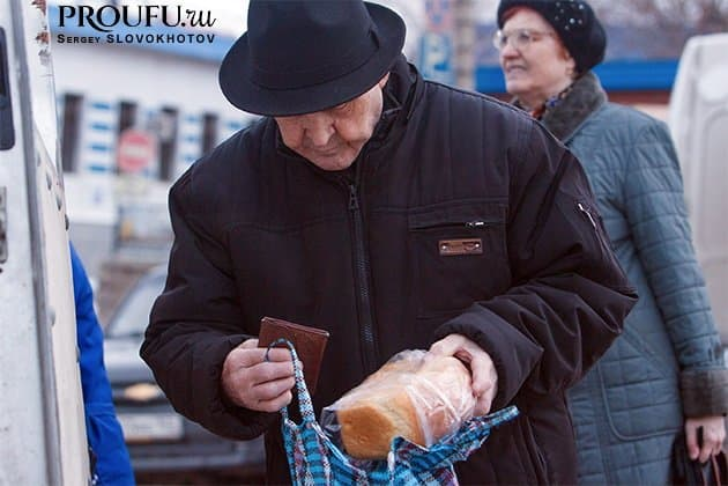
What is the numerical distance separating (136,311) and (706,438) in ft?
19.0

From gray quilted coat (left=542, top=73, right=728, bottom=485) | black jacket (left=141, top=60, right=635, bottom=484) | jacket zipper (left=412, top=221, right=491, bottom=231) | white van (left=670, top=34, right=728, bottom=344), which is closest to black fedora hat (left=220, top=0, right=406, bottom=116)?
black jacket (left=141, top=60, right=635, bottom=484)

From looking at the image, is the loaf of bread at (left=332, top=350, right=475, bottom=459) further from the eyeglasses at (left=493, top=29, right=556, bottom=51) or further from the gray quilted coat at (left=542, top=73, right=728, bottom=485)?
the eyeglasses at (left=493, top=29, right=556, bottom=51)

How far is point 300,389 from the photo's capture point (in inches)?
90.0

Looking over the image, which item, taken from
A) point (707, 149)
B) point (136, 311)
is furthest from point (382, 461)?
point (136, 311)

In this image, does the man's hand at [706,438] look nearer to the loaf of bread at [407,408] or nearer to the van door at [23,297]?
the loaf of bread at [407,408]

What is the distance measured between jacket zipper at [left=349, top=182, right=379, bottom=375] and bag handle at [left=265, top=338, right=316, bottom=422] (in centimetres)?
25

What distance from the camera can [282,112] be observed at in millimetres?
2385

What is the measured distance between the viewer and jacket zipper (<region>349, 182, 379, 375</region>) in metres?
2.57

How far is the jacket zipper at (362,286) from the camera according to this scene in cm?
257

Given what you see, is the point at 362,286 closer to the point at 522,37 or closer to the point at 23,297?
the point at 23,297

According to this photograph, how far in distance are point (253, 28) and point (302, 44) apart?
13 cm

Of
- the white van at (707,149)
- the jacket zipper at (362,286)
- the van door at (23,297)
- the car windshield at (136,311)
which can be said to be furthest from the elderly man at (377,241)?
the car windshield at (136,311)

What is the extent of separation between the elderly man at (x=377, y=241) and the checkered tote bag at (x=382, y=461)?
0.16 m

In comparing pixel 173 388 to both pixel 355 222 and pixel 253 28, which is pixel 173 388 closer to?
pixel 355 222
